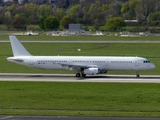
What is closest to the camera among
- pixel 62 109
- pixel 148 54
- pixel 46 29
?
pixel 62 109

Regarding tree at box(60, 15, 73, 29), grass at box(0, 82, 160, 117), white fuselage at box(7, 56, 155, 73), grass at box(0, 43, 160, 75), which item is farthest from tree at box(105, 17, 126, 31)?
grass at box(0, 82, 160, 117)

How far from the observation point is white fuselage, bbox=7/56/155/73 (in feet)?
213

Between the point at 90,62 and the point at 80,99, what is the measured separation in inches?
731

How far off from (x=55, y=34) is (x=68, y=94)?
106 meters

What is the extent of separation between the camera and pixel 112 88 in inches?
2111

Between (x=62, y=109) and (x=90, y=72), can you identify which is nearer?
(x=62, y=109)

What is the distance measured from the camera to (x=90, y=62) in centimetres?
6556

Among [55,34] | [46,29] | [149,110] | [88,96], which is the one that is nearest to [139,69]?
[88,96]

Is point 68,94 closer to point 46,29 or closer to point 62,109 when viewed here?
point 62,109

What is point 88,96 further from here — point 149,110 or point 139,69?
point 139,69

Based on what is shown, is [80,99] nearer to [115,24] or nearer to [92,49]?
[92,49]

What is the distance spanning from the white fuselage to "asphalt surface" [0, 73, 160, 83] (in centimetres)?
137

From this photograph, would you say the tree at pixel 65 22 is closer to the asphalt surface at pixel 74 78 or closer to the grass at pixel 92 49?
the grass at pixel 92 49

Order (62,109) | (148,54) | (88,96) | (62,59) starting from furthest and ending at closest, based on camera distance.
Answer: (148,54) → (62,59) → (88,96) → (62,109)
